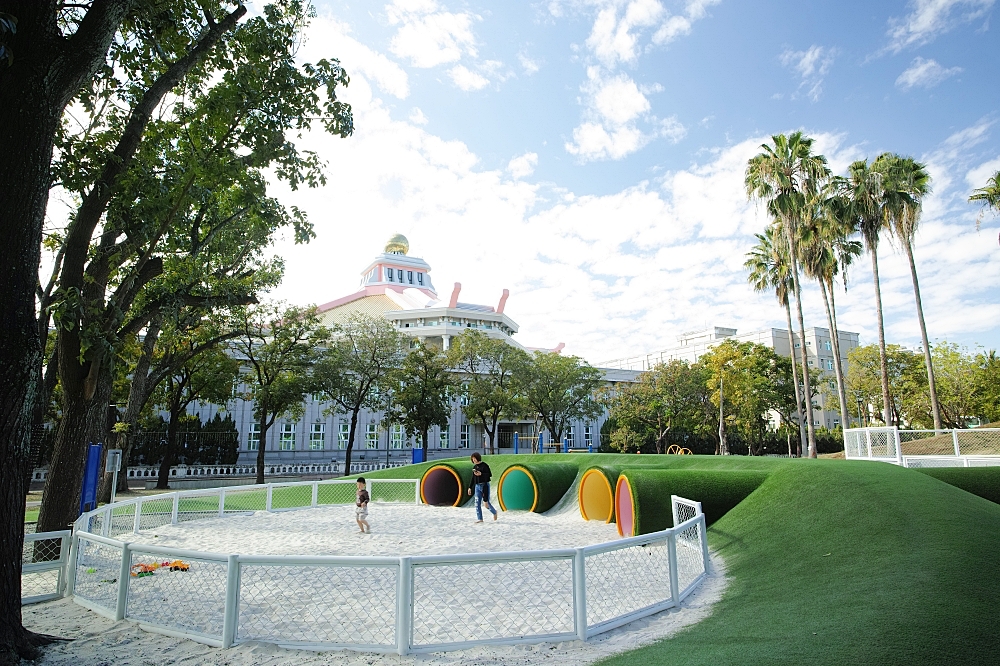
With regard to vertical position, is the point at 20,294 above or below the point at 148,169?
below

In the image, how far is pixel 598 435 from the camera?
54188 mm

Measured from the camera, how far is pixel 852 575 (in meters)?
6.97

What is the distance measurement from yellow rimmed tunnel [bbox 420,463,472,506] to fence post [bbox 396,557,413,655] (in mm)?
14060

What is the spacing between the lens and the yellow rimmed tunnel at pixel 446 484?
1925 centimetres

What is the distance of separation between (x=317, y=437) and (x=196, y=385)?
1471 cm

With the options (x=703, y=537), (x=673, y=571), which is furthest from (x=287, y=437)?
(x=673, y=571)

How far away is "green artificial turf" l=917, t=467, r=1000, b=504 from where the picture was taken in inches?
472

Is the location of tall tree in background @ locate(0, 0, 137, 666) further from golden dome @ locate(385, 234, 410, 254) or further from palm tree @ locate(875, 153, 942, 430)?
golden dome @ locate(385, 234, 410, 254)

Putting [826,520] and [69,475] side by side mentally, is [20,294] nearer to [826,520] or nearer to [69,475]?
[69,475]

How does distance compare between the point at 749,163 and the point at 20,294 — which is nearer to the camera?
the point at 20,294

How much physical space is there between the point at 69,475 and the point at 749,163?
28.3 m

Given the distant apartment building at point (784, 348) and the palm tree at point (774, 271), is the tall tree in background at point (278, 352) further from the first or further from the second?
the distant apartment building at point (784, 348)

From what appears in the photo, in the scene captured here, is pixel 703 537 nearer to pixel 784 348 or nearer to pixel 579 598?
pixel 579 598

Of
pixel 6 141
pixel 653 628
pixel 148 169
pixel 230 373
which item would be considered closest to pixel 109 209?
pixel 148 169
